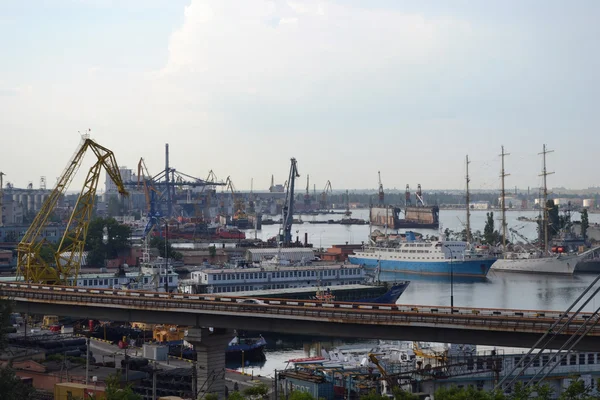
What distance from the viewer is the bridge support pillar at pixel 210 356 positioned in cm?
1870

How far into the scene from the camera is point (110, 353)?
24.3 meters

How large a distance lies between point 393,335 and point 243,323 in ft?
11.8

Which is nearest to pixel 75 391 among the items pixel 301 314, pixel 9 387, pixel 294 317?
pixel 9 387

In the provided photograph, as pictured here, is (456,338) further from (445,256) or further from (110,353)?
(445,256)

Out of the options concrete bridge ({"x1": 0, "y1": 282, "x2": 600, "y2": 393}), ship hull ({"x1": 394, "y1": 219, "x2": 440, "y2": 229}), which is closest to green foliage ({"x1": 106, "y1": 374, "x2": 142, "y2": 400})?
concrete bridge ({"x1": 0, "y1": 282, "x2": 600, "y2": 393})

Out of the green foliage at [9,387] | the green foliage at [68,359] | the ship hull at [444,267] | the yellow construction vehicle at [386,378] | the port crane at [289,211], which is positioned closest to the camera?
the green foliage at [9,387]

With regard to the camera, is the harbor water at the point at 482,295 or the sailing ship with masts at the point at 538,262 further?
the sailing ship with masts at the point at 538,262

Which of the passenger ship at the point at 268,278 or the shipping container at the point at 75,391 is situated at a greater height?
the passenger ship at the point at 268,278

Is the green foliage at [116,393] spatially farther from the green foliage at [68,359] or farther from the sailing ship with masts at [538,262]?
the sailing ship with masts at [538,262]

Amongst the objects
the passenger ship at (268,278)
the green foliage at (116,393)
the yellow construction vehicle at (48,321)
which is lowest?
the yellow construction vehicle at (48,321)

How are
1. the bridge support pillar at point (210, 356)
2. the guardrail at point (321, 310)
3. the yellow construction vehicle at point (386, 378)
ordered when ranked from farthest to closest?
the bridge support pillar at point (210, 356)
the yellow construction vehicle at point (386, 378)
the guardrail at point (321, 310)

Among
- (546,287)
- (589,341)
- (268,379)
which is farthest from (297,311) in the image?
(546,287)

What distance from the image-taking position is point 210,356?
63.9 feet

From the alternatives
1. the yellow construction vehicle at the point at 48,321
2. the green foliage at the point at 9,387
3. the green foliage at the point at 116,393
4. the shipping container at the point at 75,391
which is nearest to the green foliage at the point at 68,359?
the shipping container at the point at 75,391
